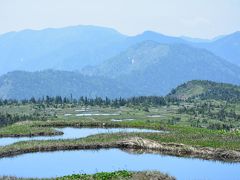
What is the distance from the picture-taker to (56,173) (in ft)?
176

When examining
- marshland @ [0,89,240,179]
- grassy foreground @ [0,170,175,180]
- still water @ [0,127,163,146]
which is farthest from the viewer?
still water @ [0,127,163,146]

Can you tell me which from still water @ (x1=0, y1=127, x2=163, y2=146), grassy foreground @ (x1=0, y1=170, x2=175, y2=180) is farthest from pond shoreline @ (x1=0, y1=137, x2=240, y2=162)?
grassy foreground @ (x1=0, y1=170, x2=175, y2=180)

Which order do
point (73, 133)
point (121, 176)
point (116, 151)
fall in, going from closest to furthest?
point (121, 176) → point (116, 151) → point (73, 133)

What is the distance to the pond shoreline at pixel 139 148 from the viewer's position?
63531mm

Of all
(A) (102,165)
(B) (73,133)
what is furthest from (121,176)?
(B) (73,133)

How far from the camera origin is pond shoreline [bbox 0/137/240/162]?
6353 cm

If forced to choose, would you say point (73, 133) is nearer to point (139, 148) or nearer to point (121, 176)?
point (139, 148)

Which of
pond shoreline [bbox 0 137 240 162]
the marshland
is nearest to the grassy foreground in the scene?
the marshland

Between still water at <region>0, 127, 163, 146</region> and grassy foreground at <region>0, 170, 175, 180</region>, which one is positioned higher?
still water at <region>0, 127, 163, 146</region>

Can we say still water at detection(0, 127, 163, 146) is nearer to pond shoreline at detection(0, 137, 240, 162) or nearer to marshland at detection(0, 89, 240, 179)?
marshland at detection(0, 89, 240, 179)

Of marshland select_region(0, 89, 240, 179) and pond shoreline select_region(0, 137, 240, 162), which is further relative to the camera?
pond shoreline select_region(0, 137, 240, 162)

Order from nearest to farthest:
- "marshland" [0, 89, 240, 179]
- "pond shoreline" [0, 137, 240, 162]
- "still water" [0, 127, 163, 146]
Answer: "marshland" [0, 89, 240, 179]
"pond shoreline" [0, 137, 240, 162]
"still water" [0, 127, 163, 146]

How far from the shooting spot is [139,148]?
229 ft

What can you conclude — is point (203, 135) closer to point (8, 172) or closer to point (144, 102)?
point (8, 172)
